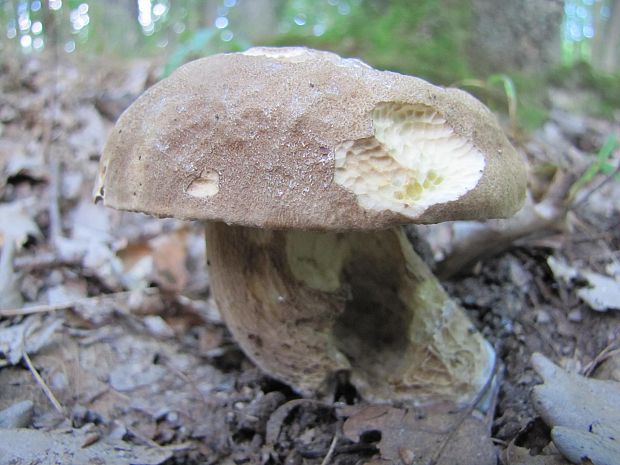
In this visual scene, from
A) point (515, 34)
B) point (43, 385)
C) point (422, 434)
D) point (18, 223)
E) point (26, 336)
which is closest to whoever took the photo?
point (422, 434)

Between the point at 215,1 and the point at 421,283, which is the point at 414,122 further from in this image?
the point at 215,1

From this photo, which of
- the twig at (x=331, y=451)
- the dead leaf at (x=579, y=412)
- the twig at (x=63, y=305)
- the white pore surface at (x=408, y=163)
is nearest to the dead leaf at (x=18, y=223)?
the twig at (x=63, y=305)

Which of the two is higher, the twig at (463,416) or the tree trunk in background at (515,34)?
the tree trunk in background at (515,34)

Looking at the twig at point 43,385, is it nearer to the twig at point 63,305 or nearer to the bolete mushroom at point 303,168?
the twig at point 63,305

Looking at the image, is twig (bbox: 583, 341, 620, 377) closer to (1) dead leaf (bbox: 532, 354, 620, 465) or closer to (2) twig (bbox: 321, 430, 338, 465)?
(1) dead leaf (bbox: 532, 354, 620, 465)

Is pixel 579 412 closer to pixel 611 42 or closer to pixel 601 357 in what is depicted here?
pixel 601 357

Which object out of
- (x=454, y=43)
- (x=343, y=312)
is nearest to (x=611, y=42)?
(x=454, y=43)

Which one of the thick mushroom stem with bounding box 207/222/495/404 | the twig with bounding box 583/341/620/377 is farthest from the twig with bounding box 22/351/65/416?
the twig with bounding box 583/341/620/377

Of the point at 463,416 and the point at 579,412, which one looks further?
the point at 463,416
